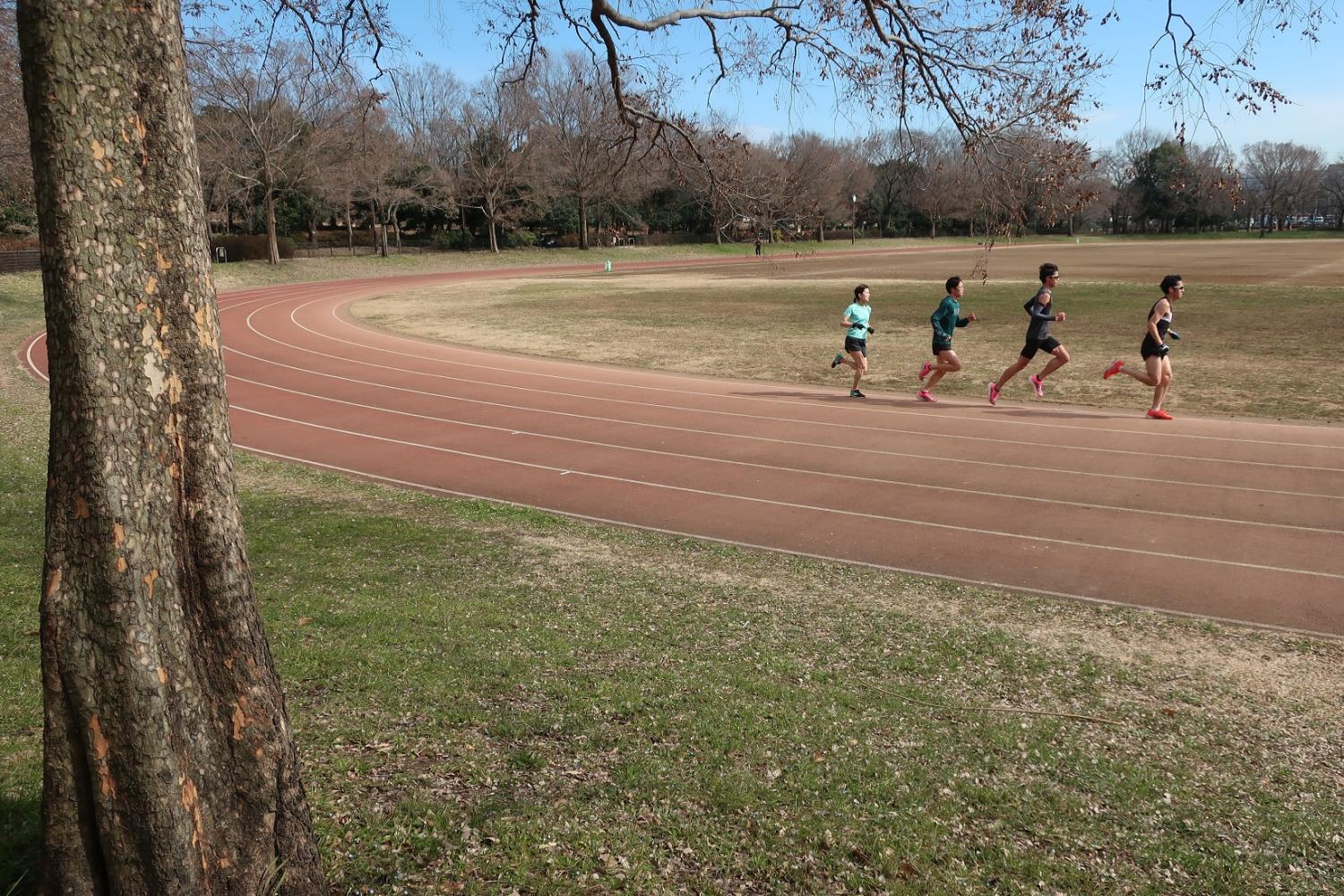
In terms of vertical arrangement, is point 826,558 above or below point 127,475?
below

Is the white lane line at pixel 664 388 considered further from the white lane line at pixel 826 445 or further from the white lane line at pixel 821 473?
the white lane line at pixel 821 473

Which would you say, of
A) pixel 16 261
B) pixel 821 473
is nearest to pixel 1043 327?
pixel 821 473

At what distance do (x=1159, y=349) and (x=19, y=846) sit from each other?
620 inches

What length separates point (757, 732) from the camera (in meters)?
5.43

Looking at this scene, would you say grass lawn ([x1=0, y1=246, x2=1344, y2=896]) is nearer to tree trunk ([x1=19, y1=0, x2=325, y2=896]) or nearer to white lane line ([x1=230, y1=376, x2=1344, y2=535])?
tree trunk ([x1=19, y1=0, x2=325, y2=896])

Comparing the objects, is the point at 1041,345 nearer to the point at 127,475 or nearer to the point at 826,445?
the point at 826,445

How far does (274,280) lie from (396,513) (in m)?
46.0

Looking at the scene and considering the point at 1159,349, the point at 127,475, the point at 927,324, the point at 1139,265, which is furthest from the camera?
the point at 1139,265

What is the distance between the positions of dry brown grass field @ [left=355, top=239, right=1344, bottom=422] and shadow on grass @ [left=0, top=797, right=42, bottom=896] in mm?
5850

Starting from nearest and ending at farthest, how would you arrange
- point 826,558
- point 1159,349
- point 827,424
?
point 826,558 → point 1159,349 → point 827,424

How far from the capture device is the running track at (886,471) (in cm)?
987

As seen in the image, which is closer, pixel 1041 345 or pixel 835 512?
pixel 835 512

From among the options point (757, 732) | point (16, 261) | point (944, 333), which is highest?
point (16, 261)

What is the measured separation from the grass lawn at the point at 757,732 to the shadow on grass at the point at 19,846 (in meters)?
0.01
